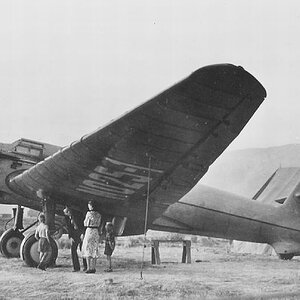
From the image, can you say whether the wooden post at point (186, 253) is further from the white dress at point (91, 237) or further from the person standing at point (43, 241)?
the person standing at point (43, 241)

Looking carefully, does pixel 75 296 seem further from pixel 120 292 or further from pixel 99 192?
pixel 99 192

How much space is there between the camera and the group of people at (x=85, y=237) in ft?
28.2

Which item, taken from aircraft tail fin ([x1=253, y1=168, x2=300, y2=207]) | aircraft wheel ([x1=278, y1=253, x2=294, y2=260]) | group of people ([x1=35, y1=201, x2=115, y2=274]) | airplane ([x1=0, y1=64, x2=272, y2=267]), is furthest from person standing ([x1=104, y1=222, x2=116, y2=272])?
aircraft tail fin ([x1=253, y1=168, x2=300, y2=207])

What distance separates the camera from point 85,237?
342 inches

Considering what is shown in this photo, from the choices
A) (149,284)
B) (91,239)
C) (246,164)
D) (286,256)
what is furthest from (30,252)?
(246,164)

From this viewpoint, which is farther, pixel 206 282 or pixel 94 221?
pixel 94 221

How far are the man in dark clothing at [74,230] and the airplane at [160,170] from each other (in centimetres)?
18

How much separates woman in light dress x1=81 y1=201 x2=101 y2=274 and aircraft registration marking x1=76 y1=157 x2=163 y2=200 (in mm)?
340

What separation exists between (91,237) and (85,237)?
4.6 inches

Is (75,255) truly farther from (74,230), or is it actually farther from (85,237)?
(85,237)

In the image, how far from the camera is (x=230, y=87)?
5.41 m

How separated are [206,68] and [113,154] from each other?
8.21ft

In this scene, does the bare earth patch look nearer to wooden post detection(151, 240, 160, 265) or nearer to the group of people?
the group of people

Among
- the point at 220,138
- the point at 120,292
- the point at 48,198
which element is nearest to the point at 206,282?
the point at 120,292
